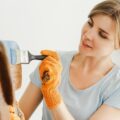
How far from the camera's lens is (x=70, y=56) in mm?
1191

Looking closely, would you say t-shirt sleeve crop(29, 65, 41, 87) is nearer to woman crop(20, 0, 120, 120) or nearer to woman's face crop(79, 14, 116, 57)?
woman crop(20, 0, 120, 120)

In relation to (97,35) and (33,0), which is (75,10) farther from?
(97,35)

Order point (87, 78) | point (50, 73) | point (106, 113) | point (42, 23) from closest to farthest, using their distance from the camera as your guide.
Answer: point (50, 73) < point (106, 113) < point (87, 78) < point (42, 23)

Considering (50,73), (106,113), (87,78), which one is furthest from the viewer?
(87,78)

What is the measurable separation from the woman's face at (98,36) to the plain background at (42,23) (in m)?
0.35

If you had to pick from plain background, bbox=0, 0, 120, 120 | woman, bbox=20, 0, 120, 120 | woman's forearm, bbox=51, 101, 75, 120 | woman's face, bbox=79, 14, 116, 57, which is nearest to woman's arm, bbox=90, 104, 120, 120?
woman, bbox=20, 0, 120, 120

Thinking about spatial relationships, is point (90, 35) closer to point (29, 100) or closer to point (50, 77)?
point (50, 77)

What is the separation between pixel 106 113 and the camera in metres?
1.04

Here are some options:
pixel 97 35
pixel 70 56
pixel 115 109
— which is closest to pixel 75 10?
pixel 70 56

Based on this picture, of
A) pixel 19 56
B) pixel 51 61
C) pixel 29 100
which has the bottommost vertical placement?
pixel 29 100

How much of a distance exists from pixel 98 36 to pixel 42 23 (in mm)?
484

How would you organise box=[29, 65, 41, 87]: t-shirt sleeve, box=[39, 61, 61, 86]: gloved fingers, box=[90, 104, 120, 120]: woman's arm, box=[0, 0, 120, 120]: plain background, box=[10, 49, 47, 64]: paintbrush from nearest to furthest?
box=[10, 49, 47, 64]: paintbrush
box=[39, 61, 61, 86]: gloved fingers
box=[90, 104, 120, 120]: woman's arm
box=[29, 65, 41, 87]: t-shirt sleeve
box=[0, 0, 120, 120]: plain background

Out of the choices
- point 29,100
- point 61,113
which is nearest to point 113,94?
point 61,113

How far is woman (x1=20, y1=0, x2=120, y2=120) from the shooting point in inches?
38.1
